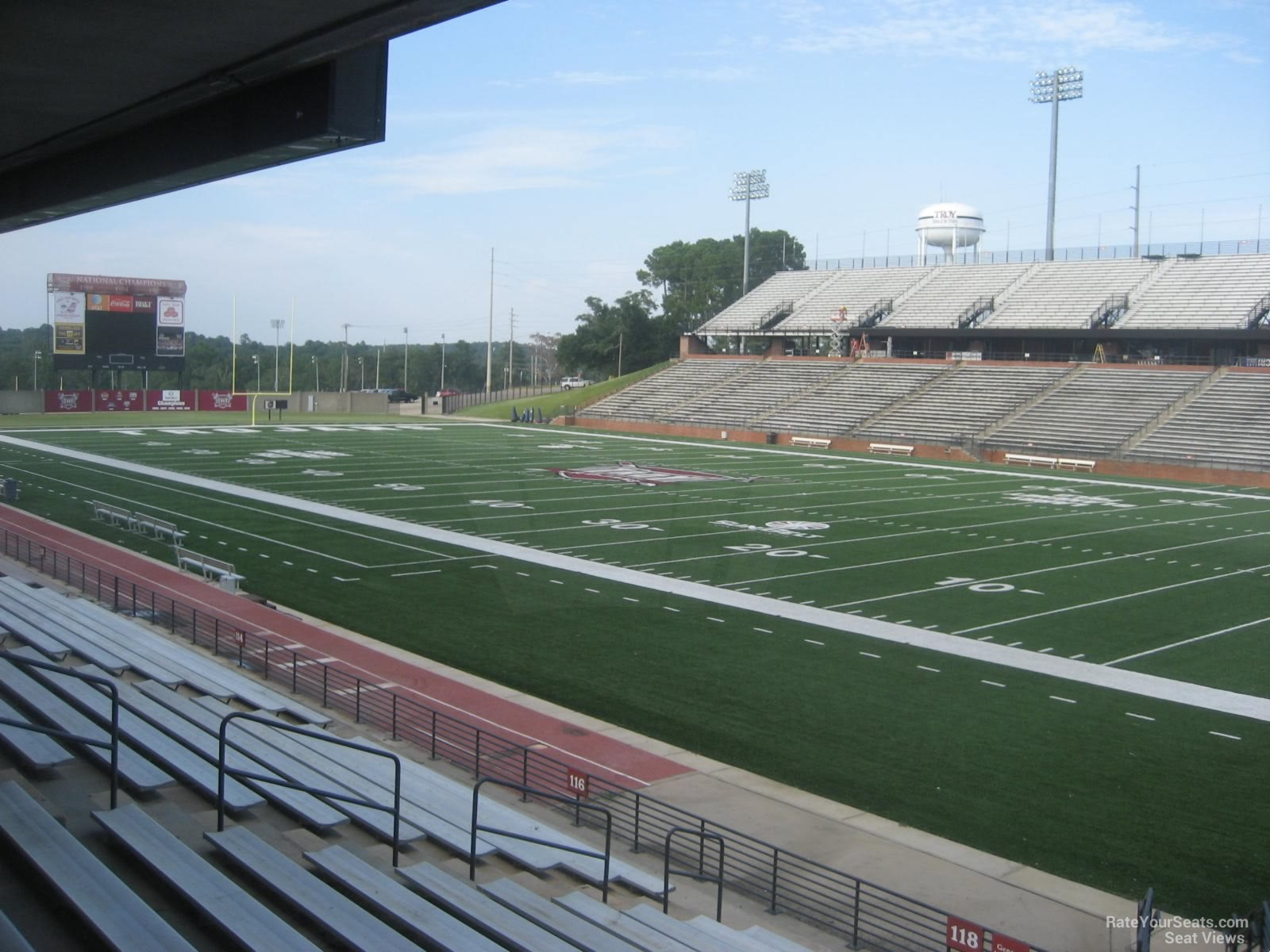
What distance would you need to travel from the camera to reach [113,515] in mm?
24359

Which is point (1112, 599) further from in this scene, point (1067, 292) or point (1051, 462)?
point (1067, 292)

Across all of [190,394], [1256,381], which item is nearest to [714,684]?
[1256,381]

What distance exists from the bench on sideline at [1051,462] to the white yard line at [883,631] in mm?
25008

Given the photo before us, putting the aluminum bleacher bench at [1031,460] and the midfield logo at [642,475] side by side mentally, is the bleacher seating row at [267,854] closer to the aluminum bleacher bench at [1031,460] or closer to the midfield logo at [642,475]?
the midfield logo at [642,475]

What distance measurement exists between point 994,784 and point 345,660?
24.7 feet

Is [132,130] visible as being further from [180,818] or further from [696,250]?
[696,250]

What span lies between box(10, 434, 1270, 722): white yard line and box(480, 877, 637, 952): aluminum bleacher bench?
9233 mm

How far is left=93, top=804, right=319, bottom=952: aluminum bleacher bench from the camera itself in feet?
16.4

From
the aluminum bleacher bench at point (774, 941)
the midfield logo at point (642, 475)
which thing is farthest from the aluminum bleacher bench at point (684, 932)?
the midfield logo at point (642, 475)

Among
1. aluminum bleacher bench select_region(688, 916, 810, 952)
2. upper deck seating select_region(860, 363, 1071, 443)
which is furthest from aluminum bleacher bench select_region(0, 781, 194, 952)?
upper deck seating select_region(860, 363, 1071, 443)

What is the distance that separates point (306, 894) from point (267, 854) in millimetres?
520

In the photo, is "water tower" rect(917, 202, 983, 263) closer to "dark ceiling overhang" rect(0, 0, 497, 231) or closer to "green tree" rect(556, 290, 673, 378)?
A: "green tree" rect(556, 290, 673, 378)

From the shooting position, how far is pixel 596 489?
31.3 metres

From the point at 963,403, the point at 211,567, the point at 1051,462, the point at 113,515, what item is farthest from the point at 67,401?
the point at 1051,462
